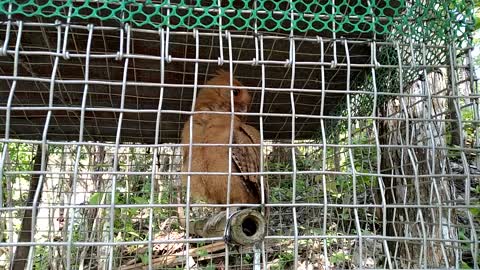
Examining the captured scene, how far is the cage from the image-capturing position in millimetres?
1771

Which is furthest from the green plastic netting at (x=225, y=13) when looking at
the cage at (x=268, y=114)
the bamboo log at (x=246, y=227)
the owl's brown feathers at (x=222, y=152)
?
the owl's brown feathers at (x=222, y=152)

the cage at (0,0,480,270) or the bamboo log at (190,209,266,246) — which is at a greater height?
the cage at (0,0,480,270)

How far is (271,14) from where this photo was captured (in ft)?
6.51

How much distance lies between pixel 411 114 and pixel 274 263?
8.10 feet

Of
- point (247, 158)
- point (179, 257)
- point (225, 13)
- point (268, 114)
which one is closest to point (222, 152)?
point (247, 158)

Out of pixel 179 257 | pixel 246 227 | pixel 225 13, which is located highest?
pixel 225 13

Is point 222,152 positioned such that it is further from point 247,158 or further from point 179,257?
point 179,257

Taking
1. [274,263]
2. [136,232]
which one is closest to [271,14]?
[274,263]

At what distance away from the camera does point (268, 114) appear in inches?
69.1

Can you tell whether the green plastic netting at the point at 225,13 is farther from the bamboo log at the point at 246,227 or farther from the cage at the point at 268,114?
the bamboo log at the point at 246,227

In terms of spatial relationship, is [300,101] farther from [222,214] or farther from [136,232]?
[136,232]

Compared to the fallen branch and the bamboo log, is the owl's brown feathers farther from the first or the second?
the bamboo log

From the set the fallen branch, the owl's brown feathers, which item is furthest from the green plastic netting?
the fallen branch

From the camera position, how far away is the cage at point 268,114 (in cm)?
177
